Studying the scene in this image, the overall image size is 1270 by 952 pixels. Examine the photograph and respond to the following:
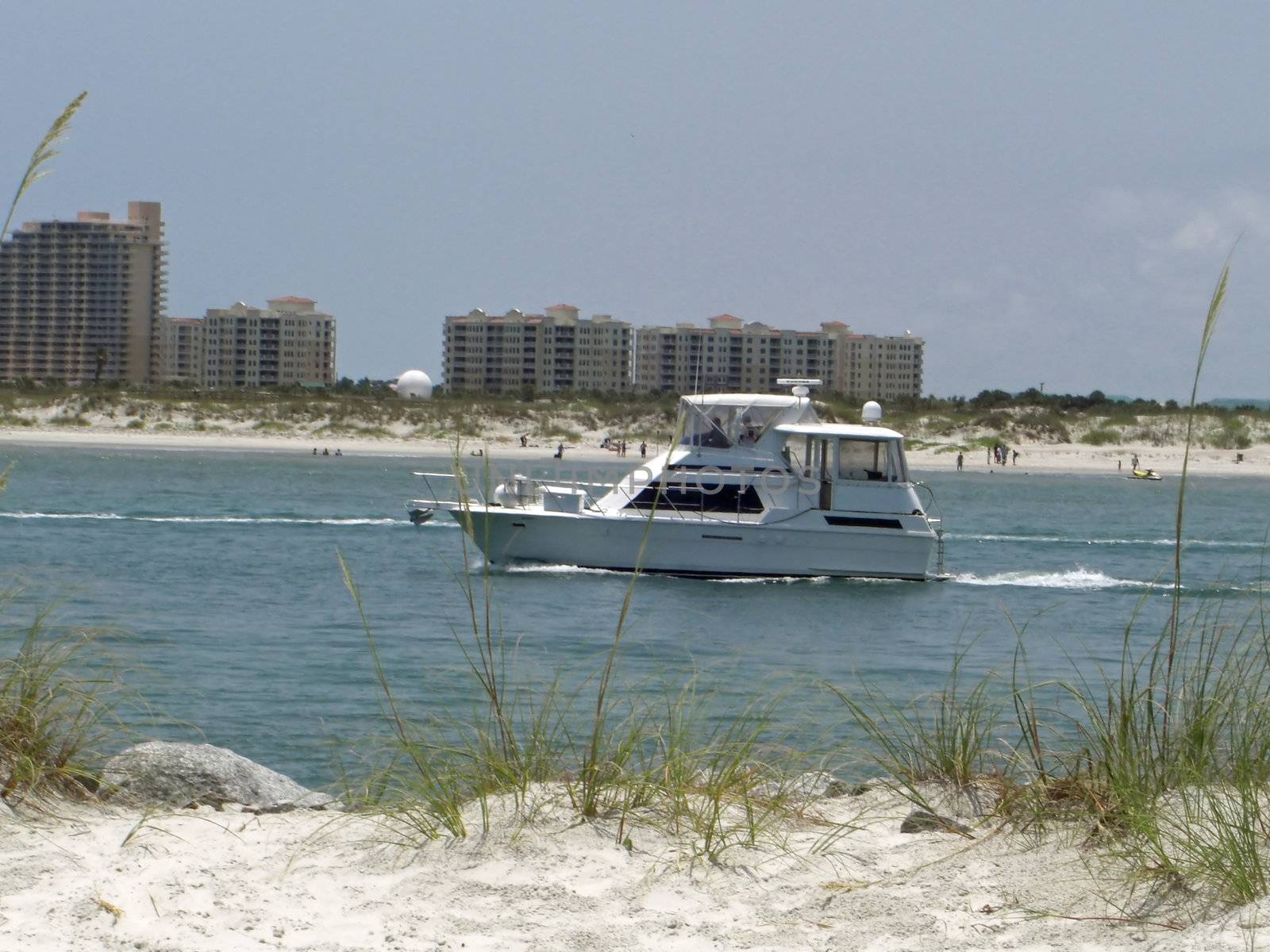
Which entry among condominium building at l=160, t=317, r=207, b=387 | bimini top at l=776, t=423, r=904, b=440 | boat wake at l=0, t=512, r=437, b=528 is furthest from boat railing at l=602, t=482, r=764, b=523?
condominium building at l=160, t=317, r=207, b=387

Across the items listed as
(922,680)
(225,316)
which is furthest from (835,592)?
(225,316)

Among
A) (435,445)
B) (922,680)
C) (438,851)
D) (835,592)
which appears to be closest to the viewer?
(438,851)

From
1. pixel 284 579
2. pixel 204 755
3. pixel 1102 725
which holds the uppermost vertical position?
pixel 1102 725

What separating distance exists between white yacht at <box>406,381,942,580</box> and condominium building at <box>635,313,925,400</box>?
108 m

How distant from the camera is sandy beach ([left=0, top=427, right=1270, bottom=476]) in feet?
251

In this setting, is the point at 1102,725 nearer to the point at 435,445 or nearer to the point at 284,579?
the point at 284,579

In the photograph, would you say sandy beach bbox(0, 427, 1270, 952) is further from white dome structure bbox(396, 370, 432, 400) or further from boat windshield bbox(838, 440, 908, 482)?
boat windshield bbox(838, 440, 908, 482)

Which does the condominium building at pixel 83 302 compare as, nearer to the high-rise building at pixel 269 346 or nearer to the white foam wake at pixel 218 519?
the high-rise building at pixel 269 346

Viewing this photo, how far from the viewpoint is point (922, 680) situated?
49.3 ft

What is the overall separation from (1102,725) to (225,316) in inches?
5581

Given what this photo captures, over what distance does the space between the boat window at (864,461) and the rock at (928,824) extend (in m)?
19.1

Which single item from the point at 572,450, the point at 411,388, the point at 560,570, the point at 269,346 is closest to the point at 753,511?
the point at 560,570

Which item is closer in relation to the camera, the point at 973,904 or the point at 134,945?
the point at 134,945

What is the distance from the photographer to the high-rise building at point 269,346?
136 meters
